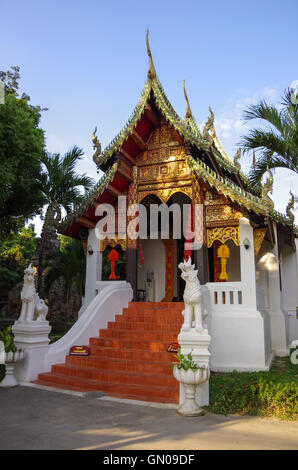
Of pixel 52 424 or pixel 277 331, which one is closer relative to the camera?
pixel 52 424

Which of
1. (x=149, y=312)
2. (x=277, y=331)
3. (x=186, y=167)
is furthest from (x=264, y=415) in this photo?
(x=186, y=167)

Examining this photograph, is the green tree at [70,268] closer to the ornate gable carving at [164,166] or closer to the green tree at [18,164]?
the green tree at [18,164]

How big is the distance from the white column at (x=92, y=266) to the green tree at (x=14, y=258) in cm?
1619

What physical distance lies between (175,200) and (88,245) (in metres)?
3.78

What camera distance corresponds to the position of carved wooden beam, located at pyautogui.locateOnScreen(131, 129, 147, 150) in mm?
9390

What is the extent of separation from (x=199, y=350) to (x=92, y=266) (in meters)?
5.50

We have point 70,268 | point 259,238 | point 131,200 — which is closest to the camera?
point 259,238

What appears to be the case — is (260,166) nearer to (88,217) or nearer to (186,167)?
(186,167)

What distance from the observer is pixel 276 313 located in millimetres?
9953

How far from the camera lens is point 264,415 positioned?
456 centimetres

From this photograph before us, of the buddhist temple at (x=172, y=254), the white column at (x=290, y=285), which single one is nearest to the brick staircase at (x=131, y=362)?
the buddhist temple at (x=172, y=254)

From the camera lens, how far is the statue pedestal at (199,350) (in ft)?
16.3

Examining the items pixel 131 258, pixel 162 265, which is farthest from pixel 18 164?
pixel 162 265

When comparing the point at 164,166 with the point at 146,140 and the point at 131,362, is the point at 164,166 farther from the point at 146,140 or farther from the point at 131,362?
the point at 131,362
